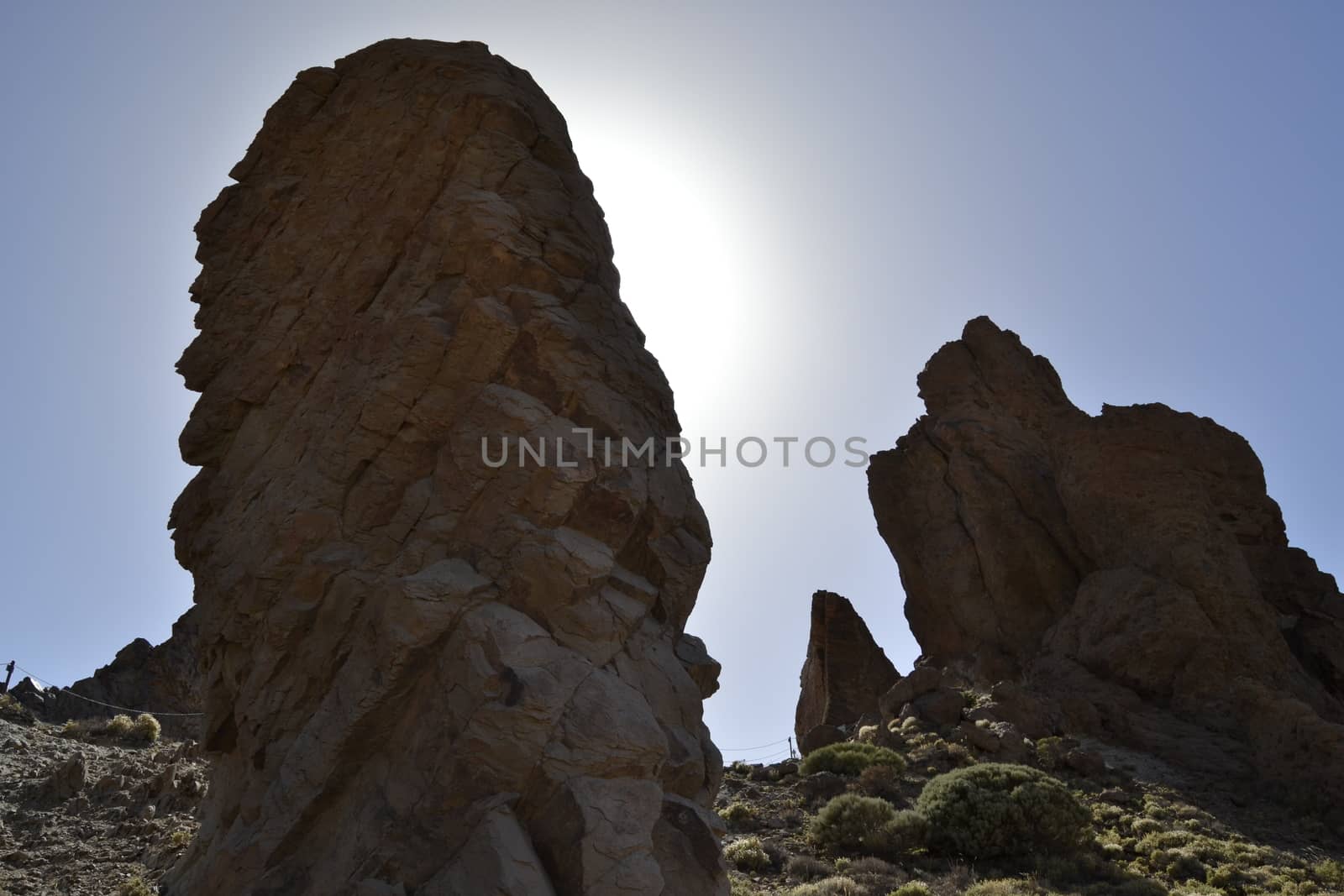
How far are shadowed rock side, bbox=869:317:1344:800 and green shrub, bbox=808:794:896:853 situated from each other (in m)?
10.6

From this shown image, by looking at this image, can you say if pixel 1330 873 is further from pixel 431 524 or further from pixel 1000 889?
pixel 431 524

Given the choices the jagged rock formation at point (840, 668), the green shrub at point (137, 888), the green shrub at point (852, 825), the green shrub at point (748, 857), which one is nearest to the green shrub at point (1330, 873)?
the green shrub at point (852, 825)

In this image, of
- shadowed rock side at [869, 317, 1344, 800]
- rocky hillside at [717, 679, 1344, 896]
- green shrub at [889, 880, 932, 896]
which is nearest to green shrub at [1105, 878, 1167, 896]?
rocky hillside at [717, 679, 1344, 896]

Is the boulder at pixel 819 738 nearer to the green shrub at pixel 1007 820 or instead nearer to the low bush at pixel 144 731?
the green shrub at pixel 1007 820

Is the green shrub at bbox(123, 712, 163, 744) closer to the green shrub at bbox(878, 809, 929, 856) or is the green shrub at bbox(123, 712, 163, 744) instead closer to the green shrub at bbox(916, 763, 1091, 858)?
the green shrub at bbox(878, 809, 929, 856)

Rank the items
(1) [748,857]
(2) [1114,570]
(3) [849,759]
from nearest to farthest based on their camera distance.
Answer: (1) [748,857], (3) [849,759], (2) [1114,570]

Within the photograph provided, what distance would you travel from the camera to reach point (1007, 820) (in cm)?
1664

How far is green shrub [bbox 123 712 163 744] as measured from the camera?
74.0 ft

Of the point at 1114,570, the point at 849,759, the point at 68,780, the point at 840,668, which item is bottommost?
the point at 68,780

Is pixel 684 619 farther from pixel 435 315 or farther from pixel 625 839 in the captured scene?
pixel 435 315

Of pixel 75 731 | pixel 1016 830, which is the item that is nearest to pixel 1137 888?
pixel 1016 830

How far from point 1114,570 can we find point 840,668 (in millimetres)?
13966

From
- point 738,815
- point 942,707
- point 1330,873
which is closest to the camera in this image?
point 1330,873

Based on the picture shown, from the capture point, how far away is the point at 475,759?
8172 mm
